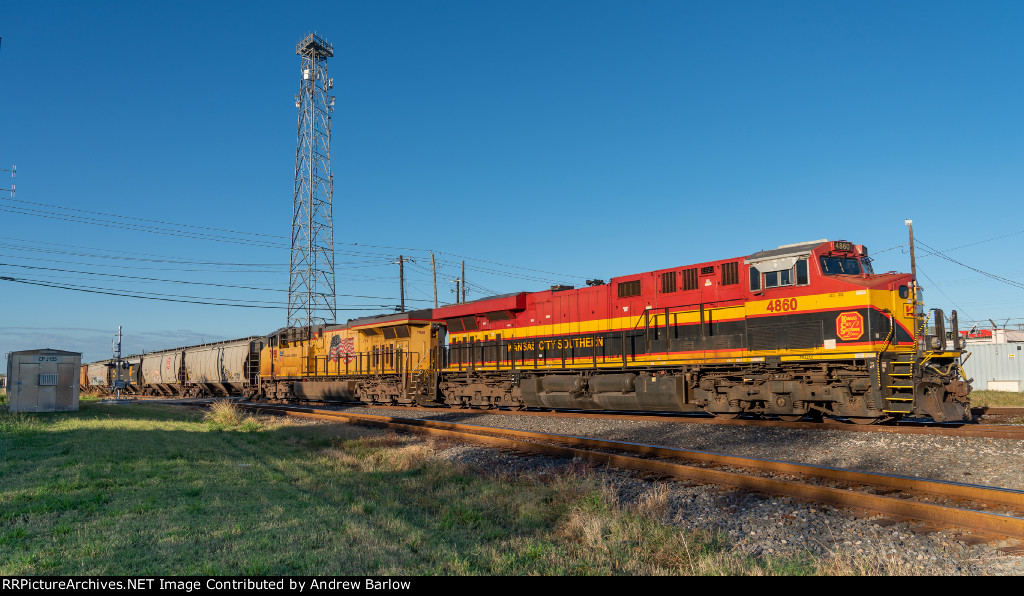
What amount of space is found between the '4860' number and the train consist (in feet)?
0.07

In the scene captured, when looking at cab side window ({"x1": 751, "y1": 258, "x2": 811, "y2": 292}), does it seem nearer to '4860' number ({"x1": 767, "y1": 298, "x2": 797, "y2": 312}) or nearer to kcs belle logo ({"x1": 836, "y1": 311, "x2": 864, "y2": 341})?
'4860' number ({"x1": 767, "y1": 298, "x2": 797, "y2": 312})

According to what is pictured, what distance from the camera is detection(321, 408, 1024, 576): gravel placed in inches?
214

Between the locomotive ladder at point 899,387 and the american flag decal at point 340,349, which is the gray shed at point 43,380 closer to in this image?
the american flag decal at point 340,349

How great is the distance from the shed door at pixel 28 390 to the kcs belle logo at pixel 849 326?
89.1 feet

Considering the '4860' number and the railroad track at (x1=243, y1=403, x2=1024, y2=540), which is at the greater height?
the '4860' number

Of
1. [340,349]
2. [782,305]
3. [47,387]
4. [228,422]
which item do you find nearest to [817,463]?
[782,305]

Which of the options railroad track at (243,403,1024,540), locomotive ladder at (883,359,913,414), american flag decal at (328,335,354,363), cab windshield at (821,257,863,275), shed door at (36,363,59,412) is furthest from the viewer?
american flag decal at (328,335,354,363)

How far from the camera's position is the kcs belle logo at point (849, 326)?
12.2 meters

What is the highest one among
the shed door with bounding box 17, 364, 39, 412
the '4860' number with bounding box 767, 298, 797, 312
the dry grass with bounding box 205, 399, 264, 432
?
the '4860' number with bounding box 767, 298, 797, 312

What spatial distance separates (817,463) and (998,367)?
1260 inches

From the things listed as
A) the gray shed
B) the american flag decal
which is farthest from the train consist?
the gray shed

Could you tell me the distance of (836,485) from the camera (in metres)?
7.91

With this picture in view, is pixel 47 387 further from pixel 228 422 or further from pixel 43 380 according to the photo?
pixel 228 422

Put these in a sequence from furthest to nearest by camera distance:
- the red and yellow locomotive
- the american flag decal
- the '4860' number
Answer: the american flag decal, the '4860' number, the red and yellow locomotive
